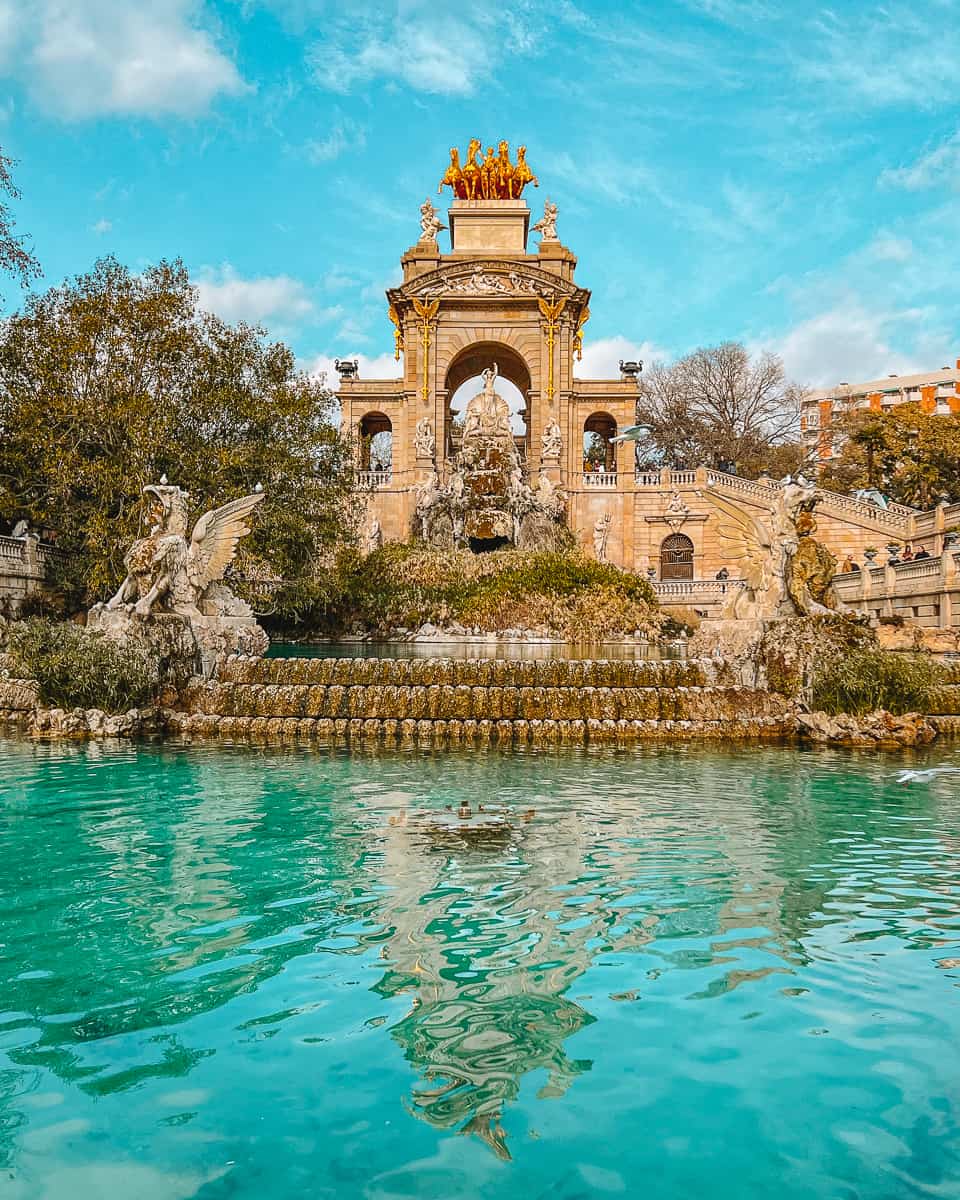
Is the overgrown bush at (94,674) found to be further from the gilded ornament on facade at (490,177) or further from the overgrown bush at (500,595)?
→ the gilded ornament on facade at (490,177)

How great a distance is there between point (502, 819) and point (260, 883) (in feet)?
7.94

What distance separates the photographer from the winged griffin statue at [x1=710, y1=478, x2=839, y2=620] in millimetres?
15125

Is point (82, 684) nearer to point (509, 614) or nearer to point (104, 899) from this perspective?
point (104, 899)

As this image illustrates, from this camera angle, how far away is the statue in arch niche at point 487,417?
121ft

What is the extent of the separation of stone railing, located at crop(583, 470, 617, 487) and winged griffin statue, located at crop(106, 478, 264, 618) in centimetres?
2618

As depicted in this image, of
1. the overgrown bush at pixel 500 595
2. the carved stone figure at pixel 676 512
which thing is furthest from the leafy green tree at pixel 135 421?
the carved stone figure at pixel 676 512

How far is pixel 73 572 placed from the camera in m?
25.5

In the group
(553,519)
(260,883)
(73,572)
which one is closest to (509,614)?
(553,519)

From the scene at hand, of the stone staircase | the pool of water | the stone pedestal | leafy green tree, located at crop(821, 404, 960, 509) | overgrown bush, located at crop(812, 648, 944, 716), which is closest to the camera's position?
the stone staircase

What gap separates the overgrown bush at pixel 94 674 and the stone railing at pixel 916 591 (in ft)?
48.9

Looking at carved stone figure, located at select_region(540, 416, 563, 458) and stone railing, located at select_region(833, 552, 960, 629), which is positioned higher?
carved stone figure, located at select_region(540, 416, 563, 458)

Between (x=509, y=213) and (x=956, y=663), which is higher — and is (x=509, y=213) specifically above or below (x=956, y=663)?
above

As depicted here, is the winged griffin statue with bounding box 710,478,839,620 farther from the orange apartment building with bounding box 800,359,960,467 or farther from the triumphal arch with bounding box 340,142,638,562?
the orange apartment building with bounding box 800,359,960,467

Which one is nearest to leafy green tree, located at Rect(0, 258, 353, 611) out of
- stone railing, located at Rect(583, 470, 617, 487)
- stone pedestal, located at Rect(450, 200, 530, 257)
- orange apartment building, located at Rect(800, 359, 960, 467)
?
stone railing, located at Rect(583, 470, 617, 487)
